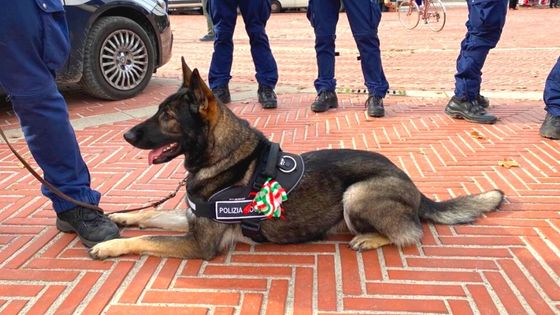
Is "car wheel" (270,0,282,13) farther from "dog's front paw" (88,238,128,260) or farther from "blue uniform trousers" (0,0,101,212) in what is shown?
"dog's front paw" (88,238,128,260)

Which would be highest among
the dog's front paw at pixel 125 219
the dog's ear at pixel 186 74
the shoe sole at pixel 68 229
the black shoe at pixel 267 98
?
the dog's ear at pixel 186 74

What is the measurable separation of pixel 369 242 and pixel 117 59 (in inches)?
180

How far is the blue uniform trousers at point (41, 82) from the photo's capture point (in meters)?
2.43

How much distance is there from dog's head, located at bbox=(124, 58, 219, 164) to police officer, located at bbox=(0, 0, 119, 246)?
0.44 meters

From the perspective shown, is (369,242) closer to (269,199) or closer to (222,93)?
(269,199)

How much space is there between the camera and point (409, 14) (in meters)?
17.8

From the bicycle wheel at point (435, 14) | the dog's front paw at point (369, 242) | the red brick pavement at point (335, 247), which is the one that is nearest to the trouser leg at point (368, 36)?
the red brick pavement at point (335, 247)

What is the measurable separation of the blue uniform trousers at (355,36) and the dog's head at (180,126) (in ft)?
10.2

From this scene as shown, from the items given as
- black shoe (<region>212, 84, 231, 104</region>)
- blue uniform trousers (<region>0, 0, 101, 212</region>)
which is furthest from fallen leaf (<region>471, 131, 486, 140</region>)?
blue uniform trousers (<region>0, 0, 101, 212</region>)

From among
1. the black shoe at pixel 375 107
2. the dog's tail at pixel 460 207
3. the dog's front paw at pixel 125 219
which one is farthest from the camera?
the black shoe at pixel 375 107

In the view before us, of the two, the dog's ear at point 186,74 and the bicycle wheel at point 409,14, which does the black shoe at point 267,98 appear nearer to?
the dog's ear at point 186,74

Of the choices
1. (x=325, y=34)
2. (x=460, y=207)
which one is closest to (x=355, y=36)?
(x=325, y=34)

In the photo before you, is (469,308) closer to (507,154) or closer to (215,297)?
(215,297)

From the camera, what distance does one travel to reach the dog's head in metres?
2.60
